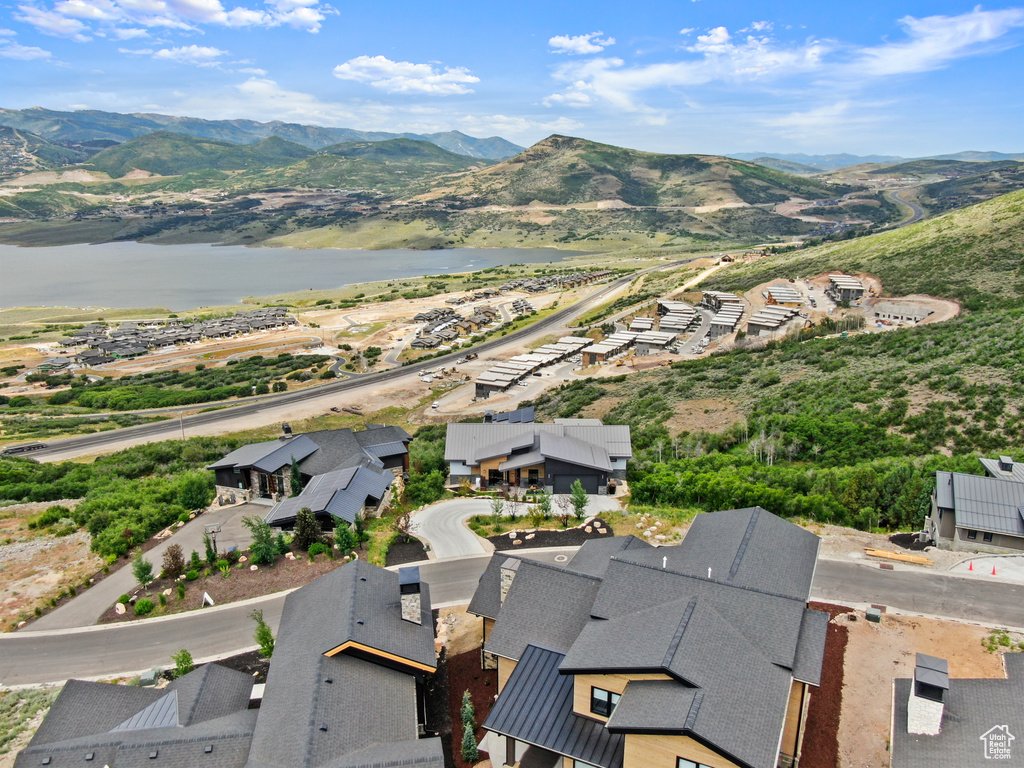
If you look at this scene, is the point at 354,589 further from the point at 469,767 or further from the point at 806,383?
the point at 806,383

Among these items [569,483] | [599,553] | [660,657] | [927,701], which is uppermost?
[660,657]

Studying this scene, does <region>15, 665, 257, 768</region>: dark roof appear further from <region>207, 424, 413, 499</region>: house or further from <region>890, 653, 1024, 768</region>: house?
<region>207, 424, 413, 499</region>: house

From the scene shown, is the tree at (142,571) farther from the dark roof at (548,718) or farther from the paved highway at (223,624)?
the dark roof at (548,718)

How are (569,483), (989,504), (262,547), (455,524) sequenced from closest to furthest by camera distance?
1. (989,504)
2. (262,547)
3. (455,524)
4. (569,483)

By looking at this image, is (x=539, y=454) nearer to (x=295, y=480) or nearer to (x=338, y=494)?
(x=338, y=494)

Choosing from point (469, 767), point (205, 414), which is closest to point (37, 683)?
point (469, 767)

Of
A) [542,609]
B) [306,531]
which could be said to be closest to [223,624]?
[306,531]

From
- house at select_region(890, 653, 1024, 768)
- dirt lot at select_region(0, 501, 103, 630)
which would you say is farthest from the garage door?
dirt lot at select_region(0, 501, 103, 630)

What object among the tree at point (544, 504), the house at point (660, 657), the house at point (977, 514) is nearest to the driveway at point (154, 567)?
the tree at point (544, 504)
